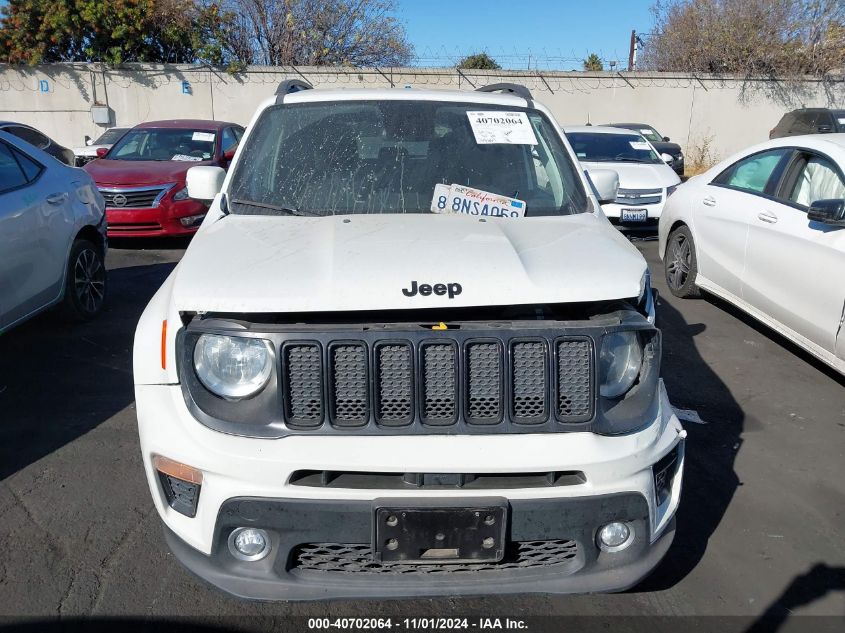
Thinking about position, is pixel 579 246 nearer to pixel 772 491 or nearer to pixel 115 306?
pixel 772 491

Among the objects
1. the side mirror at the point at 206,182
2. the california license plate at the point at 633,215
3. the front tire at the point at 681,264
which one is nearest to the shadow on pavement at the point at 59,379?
the side mirror at the point at 206,182

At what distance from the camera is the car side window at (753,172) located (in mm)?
5957

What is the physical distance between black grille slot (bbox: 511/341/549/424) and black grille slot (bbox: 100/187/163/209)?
7.53 metres

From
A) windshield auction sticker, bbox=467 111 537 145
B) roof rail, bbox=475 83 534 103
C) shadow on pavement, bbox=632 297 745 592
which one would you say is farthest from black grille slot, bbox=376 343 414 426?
roof rail, bbox=475 83 534 103

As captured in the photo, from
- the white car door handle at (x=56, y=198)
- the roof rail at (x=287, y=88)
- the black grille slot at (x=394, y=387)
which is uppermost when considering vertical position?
the roof rail at (x=287, y=88)

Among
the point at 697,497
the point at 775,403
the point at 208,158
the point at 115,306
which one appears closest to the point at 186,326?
the point at 697,497

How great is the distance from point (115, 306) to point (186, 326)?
480 centimetres

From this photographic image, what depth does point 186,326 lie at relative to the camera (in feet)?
7.75

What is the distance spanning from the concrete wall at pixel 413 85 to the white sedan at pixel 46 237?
669 inches

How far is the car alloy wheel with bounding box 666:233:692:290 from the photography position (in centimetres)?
693

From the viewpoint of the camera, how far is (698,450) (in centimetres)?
404

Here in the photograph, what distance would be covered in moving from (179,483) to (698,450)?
289cm

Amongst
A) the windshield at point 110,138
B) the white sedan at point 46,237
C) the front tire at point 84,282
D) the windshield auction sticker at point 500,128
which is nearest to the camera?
the windshield auction sticker at point 500,128

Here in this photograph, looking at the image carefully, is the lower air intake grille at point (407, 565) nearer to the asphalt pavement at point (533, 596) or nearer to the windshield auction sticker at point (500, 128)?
the asphalt pavement at point (533, 596)
